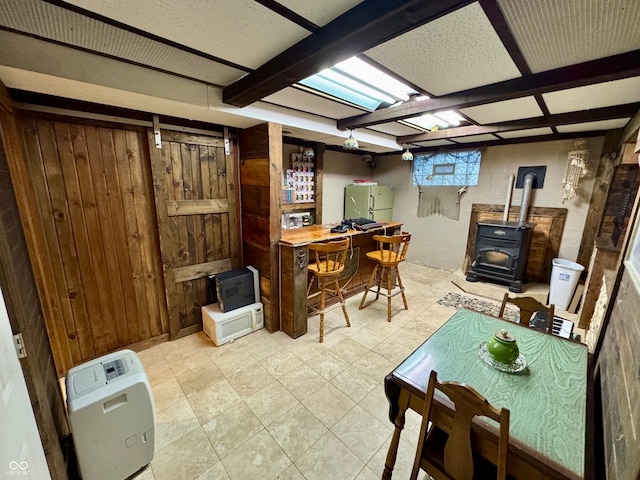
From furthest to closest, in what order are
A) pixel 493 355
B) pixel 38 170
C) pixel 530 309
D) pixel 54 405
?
pixel 38 170 → pixel 530 309 → pixel 54 405 → pixel 493 355

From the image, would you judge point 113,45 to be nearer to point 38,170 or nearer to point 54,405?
point 38,170

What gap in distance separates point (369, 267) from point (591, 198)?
3.10 meters

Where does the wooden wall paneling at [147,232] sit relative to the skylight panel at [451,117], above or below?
below

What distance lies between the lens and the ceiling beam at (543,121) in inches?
90.1

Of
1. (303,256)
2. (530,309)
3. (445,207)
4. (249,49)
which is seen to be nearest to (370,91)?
(249,49)

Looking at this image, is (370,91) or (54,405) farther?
(370,91)

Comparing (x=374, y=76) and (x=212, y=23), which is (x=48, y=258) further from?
(x=374, y=76)

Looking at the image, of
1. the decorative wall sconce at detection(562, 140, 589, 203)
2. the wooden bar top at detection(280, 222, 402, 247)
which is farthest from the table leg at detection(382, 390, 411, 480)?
the decorative wall sconce at detection(562, 140, 589, 203)

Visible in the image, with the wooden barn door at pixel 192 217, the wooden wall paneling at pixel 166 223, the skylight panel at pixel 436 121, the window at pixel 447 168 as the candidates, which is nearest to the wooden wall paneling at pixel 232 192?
the wooden barn door at pixel 192 217

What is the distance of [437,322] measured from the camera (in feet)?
10.3

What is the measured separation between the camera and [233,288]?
273 centimetres

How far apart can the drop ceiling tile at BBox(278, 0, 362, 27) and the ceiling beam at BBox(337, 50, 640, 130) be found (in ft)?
4.36

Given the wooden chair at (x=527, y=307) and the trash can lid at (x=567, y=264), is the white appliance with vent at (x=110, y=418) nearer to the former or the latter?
the wooden chair at (x=527, y=307)

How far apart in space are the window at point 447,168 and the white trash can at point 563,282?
1795 millimetres
